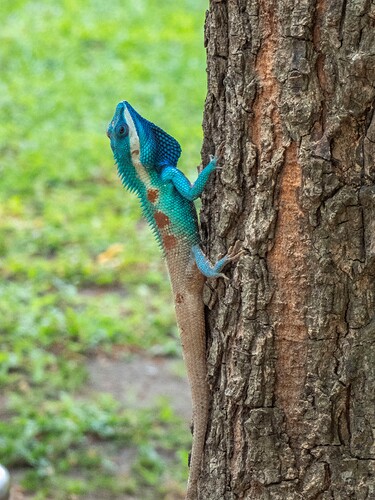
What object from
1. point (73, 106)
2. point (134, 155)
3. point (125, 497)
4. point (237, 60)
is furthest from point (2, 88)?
point (237, 60)

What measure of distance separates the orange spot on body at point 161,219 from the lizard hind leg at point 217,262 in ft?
0.63

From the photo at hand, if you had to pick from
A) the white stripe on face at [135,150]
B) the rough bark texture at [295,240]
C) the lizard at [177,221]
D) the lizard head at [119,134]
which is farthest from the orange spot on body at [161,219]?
the rough bark texture at [295,240]

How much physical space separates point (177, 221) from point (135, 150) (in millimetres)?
294

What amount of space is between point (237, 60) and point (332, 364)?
0.92m

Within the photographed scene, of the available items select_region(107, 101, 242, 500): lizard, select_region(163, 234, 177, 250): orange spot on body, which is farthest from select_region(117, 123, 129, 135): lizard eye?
select_region(163, 234, 177, 250): orange spot on body

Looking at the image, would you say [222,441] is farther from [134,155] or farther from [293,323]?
[134,155]

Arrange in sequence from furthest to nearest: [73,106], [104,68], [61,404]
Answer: [104,68]
[73,106]
[61,404]

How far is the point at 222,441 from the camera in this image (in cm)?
294

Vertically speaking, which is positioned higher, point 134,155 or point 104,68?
point 104,68

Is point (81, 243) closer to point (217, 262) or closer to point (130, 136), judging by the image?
point (130, 136)

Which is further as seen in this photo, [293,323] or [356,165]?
[293,323]

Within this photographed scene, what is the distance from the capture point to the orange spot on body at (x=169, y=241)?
10.5ft

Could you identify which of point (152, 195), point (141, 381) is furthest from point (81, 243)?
point (152, 195)

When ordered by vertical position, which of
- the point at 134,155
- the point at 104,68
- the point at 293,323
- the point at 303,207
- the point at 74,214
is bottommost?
the point at 293,323
